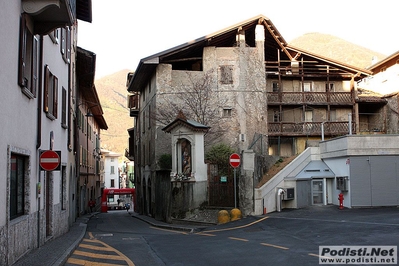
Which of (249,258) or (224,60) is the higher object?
(224,60)

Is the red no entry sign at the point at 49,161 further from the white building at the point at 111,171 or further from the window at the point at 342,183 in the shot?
the white building at the point at 111,171

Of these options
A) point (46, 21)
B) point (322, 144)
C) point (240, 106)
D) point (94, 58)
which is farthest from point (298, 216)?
point (94, 58)

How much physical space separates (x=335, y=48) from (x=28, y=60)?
484ft

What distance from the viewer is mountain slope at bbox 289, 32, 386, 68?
5059 inches

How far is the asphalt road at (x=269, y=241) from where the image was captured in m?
10.6

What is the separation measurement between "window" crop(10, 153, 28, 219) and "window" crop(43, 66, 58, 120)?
3.16 meters

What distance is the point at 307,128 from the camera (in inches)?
1423

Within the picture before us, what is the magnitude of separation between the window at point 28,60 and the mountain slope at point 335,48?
115293mm

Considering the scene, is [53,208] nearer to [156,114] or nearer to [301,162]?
[301,162]

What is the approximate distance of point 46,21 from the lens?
11961 millimetres

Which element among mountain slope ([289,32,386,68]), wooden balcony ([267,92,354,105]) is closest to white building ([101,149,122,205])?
mountain slope ([289,32,386,68])

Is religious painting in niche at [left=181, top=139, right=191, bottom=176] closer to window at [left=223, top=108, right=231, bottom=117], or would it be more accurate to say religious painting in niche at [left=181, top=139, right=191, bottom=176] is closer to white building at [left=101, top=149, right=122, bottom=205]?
window at [left=223, top=108, right=231, bottom=117]

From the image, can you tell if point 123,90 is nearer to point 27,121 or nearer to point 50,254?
point 27,121

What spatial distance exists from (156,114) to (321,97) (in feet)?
46.7
